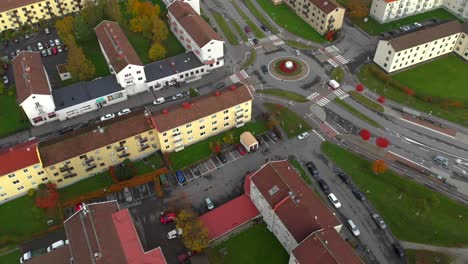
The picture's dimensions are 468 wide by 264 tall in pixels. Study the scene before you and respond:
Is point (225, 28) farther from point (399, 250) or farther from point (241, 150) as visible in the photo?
point (399, 250)

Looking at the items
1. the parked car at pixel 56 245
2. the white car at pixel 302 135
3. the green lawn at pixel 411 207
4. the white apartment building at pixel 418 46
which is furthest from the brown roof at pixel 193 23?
the parked car at pixel 56 245

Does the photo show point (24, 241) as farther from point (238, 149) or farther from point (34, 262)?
point (238, 149)

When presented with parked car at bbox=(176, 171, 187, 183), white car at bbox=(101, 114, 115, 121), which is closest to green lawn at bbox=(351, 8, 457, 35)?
parked car at bbox=(176, 171, 187, 183)

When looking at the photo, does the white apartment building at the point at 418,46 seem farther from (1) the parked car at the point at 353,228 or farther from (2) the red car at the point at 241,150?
(1) the parked car at the point at 353,228

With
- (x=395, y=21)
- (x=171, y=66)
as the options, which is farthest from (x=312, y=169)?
(x=395, y=21)

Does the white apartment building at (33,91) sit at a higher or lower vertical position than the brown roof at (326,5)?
lower

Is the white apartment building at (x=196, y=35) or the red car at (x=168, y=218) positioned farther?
the white apartment building at (x=196, y=35)
